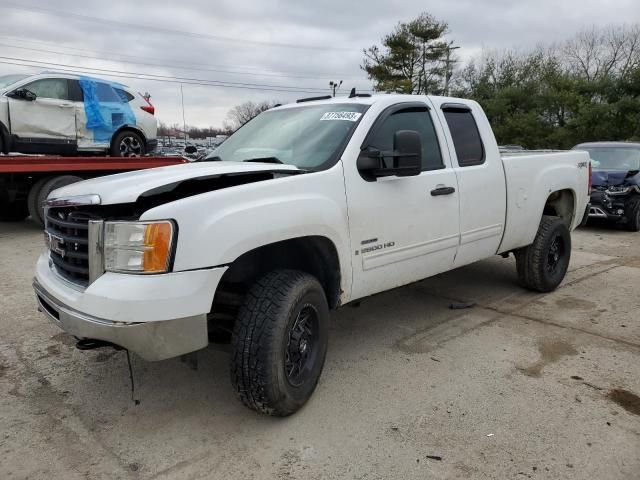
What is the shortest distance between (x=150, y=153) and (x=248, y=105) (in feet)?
219

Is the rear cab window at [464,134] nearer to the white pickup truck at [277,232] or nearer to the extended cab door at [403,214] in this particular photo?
the white pickup truck at [277,232]

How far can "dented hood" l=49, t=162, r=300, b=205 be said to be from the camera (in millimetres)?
2729

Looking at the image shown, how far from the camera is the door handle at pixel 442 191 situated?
13.2 ft

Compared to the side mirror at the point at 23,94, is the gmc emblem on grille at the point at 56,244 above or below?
below

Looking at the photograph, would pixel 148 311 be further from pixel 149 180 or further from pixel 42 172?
pixel 42 172

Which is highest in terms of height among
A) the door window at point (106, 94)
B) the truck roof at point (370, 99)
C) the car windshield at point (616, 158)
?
the door window at point (106, 94)

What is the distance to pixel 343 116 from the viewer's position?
3.81 m

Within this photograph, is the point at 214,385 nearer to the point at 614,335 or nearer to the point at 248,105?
the point at 614,335

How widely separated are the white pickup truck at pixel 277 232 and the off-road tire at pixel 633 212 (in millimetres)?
6927

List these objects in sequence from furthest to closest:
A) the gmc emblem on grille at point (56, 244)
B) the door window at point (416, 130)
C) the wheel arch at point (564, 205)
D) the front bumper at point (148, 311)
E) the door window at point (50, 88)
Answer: the door window at point (50, 88), the wheel arch at point (564, 205), the door window at point (416, 130), the gmc emblem on grille at point (56, 244), the front bumper at point (148, 311)

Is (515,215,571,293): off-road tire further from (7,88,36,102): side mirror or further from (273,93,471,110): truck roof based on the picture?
(7,88,36,102): side mirror

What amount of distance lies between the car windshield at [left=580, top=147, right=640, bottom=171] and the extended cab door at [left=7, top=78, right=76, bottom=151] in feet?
33.8

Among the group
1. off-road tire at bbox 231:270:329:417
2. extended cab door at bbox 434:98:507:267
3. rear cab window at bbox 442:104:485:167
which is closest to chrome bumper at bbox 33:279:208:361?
off-road tire at bbox 231:270:329:417

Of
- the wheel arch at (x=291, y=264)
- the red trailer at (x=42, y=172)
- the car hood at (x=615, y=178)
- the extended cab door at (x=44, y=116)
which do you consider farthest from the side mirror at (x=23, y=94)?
the car hood at (x=615, y=178)
